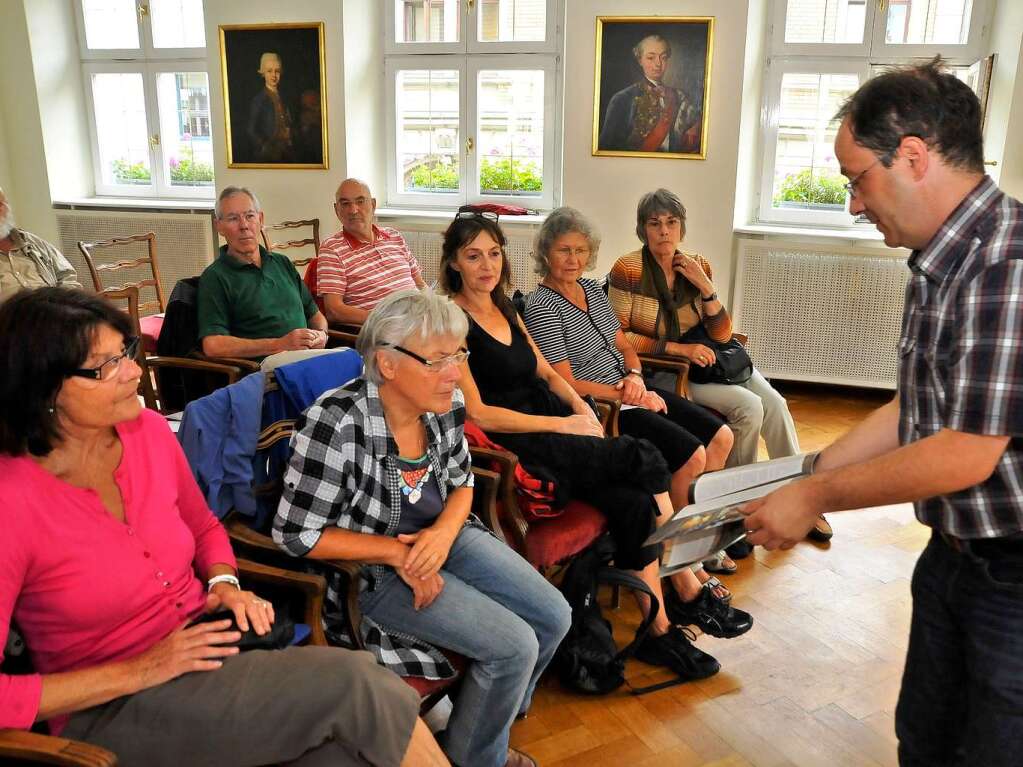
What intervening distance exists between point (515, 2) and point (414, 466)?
177 inches

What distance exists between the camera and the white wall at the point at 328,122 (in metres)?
5.55

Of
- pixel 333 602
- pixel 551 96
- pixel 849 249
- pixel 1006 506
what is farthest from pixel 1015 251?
pixel 551 96

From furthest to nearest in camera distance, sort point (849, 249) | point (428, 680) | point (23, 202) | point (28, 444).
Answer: point (23, 202)
point (849, 249)
point (428, 680)
point (28, 444)

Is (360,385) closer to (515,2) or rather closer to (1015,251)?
(1015,251)

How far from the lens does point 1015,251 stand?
119 centimetres

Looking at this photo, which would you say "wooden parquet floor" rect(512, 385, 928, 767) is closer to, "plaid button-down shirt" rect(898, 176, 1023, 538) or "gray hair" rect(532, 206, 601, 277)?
"plaid button-down shirt" rect(898, 176, 1023, 538)

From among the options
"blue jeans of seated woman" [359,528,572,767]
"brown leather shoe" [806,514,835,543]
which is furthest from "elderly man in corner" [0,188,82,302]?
"brown leather shoe" [806,514,835,543]

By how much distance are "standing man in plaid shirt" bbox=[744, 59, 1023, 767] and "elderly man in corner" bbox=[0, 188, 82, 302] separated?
3597 millimetres

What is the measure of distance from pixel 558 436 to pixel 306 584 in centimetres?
112

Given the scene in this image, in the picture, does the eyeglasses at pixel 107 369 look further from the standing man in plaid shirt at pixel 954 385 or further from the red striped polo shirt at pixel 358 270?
the red striped polo shirt at pixel 358 270

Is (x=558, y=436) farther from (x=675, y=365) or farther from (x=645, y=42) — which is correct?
(x=645, y=42)

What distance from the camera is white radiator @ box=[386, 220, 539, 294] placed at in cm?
561

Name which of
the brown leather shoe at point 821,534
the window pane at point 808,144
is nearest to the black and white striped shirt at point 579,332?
the brown leather shoe at point 821,534

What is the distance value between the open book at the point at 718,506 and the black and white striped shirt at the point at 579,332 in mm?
1652
